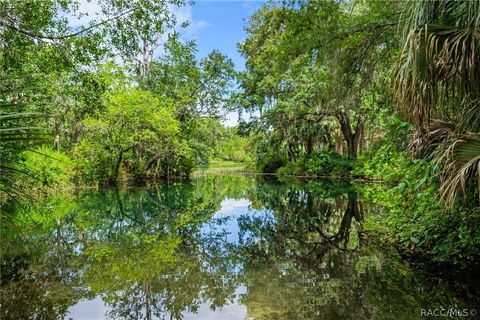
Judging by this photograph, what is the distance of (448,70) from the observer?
138 inches

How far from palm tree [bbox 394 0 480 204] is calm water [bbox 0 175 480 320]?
1368 millimetres

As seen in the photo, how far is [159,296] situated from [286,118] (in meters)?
23.2

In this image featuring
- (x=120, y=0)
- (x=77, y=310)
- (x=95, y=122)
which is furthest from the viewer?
(x=95, y=122)

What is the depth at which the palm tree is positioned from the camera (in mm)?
3164

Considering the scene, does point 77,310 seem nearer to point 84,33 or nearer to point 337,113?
point 84,33

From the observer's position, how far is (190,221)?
351 inches

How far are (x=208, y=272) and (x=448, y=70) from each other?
363 centimetres

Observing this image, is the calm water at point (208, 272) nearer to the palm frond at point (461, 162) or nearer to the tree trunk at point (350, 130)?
the palm frond at point (461, 162)

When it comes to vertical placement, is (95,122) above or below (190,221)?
above

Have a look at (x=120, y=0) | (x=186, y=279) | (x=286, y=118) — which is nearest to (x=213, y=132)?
(x=286, y=118)

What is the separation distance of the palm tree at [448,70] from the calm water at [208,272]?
53.9 inches

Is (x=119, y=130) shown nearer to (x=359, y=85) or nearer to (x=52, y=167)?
(x=52, y=167)

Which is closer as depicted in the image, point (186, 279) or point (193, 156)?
point (186, 279)

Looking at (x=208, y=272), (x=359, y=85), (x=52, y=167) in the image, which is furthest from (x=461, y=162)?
(x=52, y=167)
